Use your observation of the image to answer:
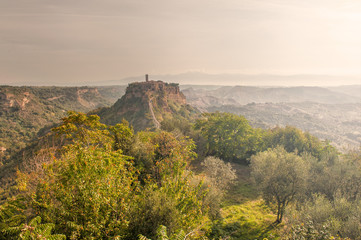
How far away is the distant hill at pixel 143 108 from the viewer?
4409 inches

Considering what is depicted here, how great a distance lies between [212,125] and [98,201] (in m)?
39.5

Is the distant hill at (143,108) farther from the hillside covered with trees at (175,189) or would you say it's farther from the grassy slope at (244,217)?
the grassy slope at (244,217)

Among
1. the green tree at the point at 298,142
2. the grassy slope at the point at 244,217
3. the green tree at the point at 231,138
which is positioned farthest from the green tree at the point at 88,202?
the green tree at the point at 298,142

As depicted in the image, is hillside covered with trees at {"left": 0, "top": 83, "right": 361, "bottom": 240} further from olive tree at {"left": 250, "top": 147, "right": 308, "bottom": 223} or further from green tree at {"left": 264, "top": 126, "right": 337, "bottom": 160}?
green tree at {"left": 264, "top": 126, "right": 337, "bottom": 160}

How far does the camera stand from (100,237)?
8.80m

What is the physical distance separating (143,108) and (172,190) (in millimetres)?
114507

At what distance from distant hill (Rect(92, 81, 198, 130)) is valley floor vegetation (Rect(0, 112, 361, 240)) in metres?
71.7

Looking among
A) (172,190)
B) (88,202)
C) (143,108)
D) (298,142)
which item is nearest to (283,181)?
(172,190)

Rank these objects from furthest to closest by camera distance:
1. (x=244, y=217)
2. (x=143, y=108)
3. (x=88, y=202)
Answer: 1. (x=143, y=108)
2. (x=244, y=217)
3. (x=88, y=202)

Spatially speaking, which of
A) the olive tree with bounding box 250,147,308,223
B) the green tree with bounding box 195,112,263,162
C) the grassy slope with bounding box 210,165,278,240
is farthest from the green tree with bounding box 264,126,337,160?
the olive tree with bounding box 250,147,308,223

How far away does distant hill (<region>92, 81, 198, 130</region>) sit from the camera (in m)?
112

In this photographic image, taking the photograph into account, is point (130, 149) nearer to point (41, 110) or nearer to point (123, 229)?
point (123, 229)

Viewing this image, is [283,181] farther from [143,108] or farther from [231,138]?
[143,108]

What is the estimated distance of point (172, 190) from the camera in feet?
38.0
